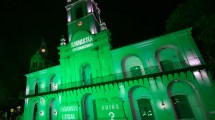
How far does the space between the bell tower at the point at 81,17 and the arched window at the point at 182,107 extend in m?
13.0

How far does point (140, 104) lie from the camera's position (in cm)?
1511

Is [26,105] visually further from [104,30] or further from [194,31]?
[194,31]

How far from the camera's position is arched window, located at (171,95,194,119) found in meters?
13.3

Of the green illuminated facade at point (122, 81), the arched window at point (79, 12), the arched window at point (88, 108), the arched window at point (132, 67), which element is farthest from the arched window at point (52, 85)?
the arched window at point (132, 67)

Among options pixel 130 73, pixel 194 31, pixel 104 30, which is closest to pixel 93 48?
pixel 104 30


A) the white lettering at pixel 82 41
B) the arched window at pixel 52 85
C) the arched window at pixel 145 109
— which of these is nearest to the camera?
the arched window at pixel 145 109

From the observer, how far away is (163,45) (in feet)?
50.7

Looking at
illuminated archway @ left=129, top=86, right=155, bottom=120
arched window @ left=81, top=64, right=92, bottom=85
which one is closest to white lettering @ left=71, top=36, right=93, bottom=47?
arched window @ left=81, top=64, right=92, bottom=85

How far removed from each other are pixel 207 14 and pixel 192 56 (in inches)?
166

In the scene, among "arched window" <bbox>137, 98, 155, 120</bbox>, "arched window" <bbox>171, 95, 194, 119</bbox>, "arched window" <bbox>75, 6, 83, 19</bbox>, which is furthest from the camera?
"arched window" <bbox>75, 6, 83, 19</bbox>

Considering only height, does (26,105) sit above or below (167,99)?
above

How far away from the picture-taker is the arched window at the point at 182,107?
43.7 ft

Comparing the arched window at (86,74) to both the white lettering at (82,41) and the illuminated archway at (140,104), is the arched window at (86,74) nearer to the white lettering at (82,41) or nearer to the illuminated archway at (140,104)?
the white lettering at (82,41)

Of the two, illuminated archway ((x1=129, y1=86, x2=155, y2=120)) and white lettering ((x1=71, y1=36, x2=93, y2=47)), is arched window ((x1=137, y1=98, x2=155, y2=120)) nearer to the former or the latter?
illuminated archway ((x1=129, y1=86, x2=155, y2=120))
